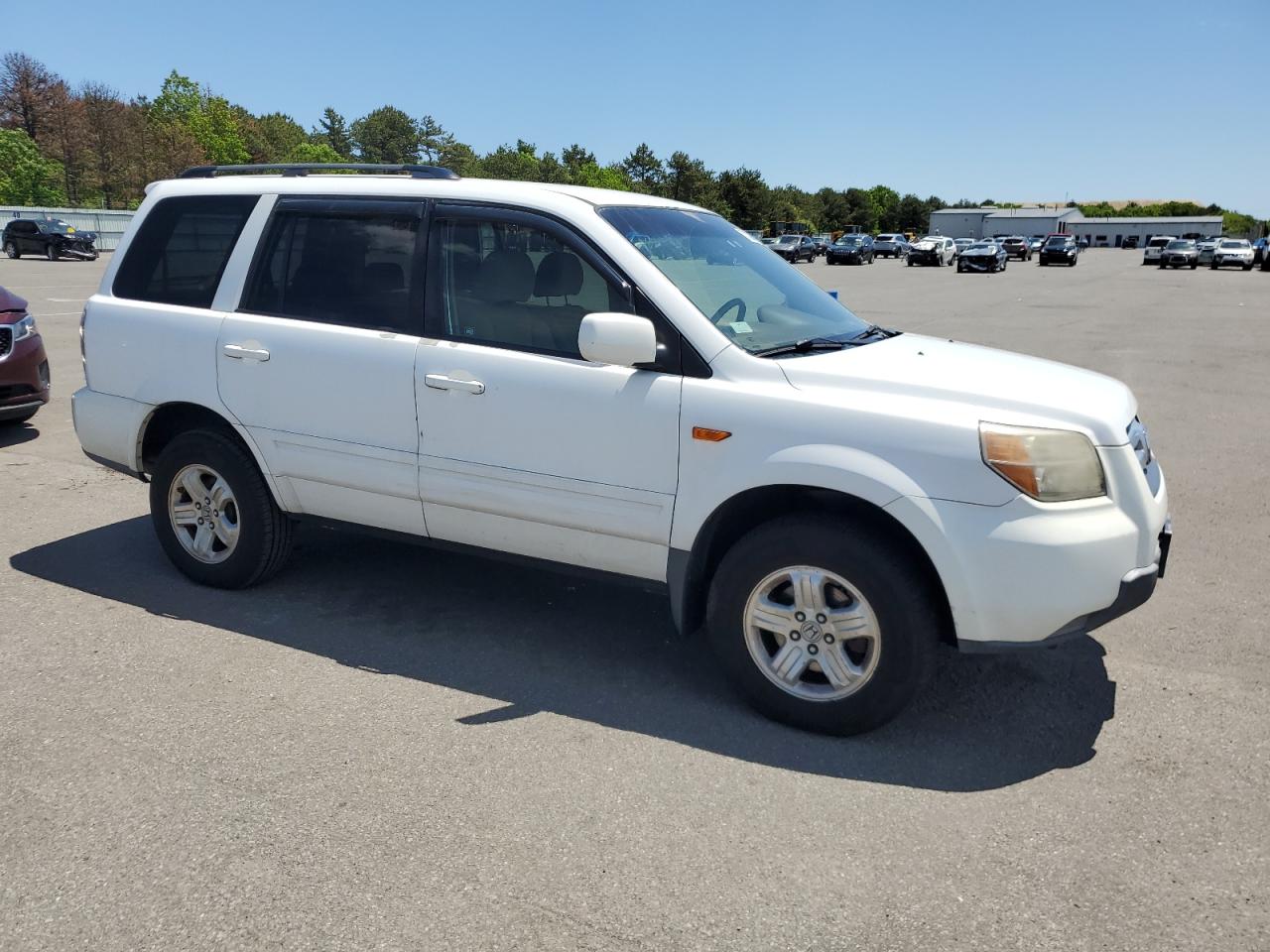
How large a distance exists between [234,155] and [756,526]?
342 ft

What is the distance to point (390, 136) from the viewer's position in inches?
5728

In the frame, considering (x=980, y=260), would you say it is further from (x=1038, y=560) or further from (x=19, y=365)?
(x=1038, y=560)

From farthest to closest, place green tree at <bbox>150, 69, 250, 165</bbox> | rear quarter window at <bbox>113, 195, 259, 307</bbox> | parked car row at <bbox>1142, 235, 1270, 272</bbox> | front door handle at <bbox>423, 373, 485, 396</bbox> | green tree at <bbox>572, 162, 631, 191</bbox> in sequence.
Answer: green tree at <bbox>572, 162, 631, 191</bbox> → green tree at <bbox>150, 69, 250, 165</bbox> → parked car row at <bbox>1142, 235, 1270, 272</bbox> → rear quarter window at <bbox>113, 195, 259, 307</bbox> → front door handle at <bbox>423, 373, 485, 396</bbox>

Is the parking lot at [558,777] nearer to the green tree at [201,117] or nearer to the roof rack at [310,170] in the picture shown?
the roof rack at [310,170]

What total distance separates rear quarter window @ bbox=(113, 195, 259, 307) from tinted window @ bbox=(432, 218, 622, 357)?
1231mm

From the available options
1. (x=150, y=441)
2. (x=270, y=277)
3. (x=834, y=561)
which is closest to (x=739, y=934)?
(x=834, y=561)

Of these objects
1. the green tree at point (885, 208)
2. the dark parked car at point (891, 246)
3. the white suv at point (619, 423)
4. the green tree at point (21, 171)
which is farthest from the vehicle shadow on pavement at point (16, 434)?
the green tree at point (885, 208)

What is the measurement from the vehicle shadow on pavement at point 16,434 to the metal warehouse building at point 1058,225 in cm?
14121

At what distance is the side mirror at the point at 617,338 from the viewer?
3.58 m

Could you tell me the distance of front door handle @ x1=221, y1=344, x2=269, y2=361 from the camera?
4543 mm

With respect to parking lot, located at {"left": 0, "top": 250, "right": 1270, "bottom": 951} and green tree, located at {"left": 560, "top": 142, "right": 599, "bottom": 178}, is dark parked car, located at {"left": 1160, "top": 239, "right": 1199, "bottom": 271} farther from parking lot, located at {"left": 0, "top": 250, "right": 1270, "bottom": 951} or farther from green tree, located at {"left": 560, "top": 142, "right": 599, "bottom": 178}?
green tree, located at {"left": 560, "top": 142, "right": 599, "bottom": 178}

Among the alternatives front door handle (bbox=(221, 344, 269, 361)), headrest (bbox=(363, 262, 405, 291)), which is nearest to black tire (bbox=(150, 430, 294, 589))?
front door handle (bbox=(221, 344, 269, 361))

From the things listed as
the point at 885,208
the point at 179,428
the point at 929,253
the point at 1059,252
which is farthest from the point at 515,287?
the point at 885,208

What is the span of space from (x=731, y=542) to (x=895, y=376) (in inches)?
34.0
